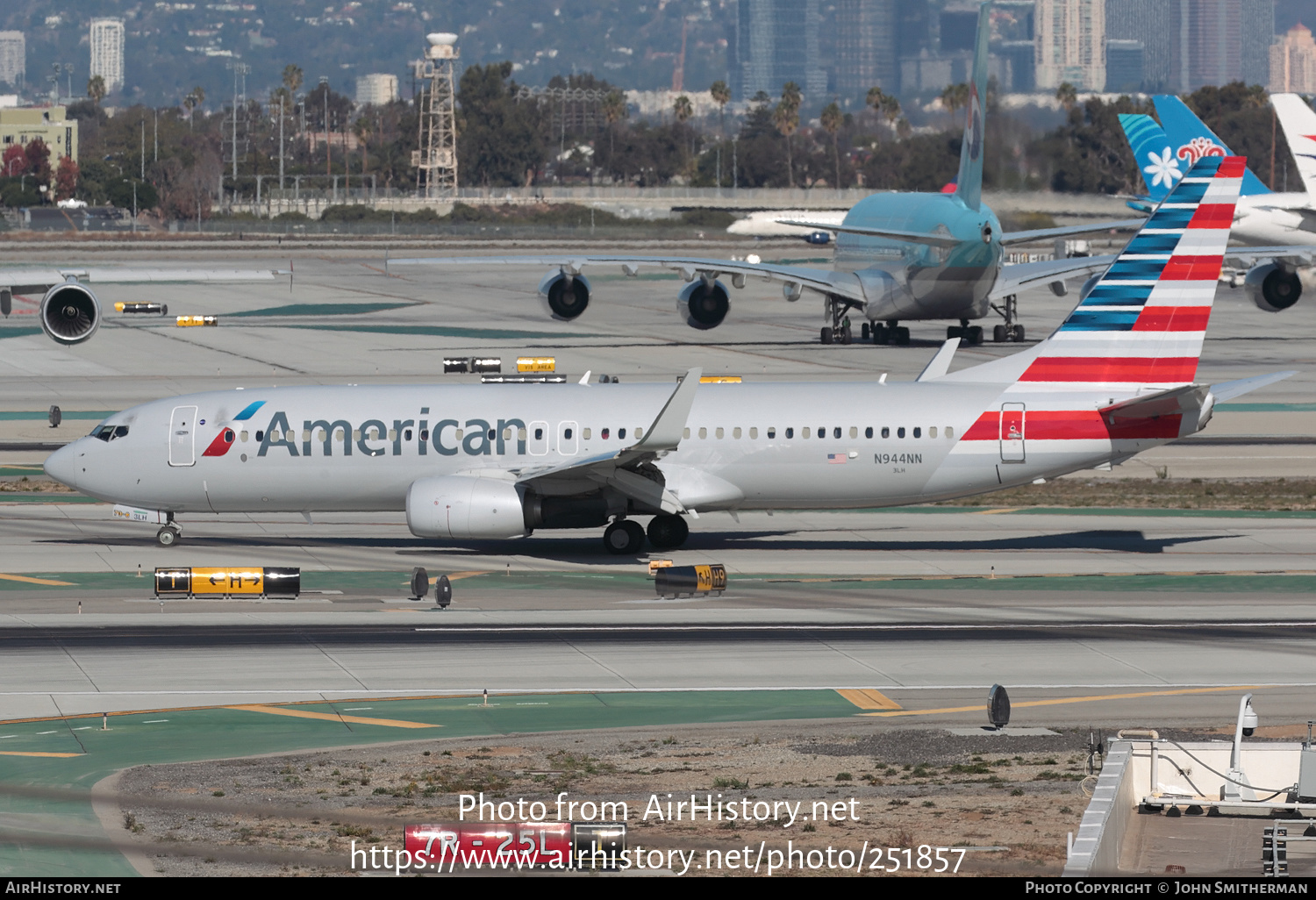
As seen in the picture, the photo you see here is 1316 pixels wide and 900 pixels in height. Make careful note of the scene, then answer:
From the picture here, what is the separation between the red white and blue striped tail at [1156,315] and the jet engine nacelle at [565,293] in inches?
1386

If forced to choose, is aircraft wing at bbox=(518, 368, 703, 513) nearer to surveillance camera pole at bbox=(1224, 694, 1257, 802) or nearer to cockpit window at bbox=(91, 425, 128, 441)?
cockpit window at bbox=(91, 425, 128, 441)

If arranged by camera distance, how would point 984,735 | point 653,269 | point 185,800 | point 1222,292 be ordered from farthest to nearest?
point 653,269
point 1222,292
point 984,735
point 185,800

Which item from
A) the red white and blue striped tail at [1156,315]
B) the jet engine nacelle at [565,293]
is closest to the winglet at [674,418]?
the red white and blue striped tail at [1156,315]

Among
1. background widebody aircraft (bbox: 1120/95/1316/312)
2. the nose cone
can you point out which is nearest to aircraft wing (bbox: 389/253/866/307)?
background widebody aircraft (bbox: 1120/95/1316/312)

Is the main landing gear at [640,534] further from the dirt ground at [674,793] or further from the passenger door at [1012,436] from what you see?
the dirt ground at [674,793]

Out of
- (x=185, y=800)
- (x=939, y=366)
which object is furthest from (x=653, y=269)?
(x=185, y=800)

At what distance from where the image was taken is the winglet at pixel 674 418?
36.0 meters

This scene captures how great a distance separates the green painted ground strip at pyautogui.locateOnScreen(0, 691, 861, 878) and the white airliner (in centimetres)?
1035

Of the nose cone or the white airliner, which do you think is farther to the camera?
the nose cone

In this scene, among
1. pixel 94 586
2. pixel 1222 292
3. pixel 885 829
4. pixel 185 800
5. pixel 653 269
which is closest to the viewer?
pixel 885 829

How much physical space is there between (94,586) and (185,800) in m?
15.8

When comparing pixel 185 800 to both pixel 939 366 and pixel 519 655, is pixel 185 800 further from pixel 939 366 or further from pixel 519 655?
pixel 939 366

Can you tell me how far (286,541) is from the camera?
41.8 metres

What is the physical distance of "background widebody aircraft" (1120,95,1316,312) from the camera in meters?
64.2
